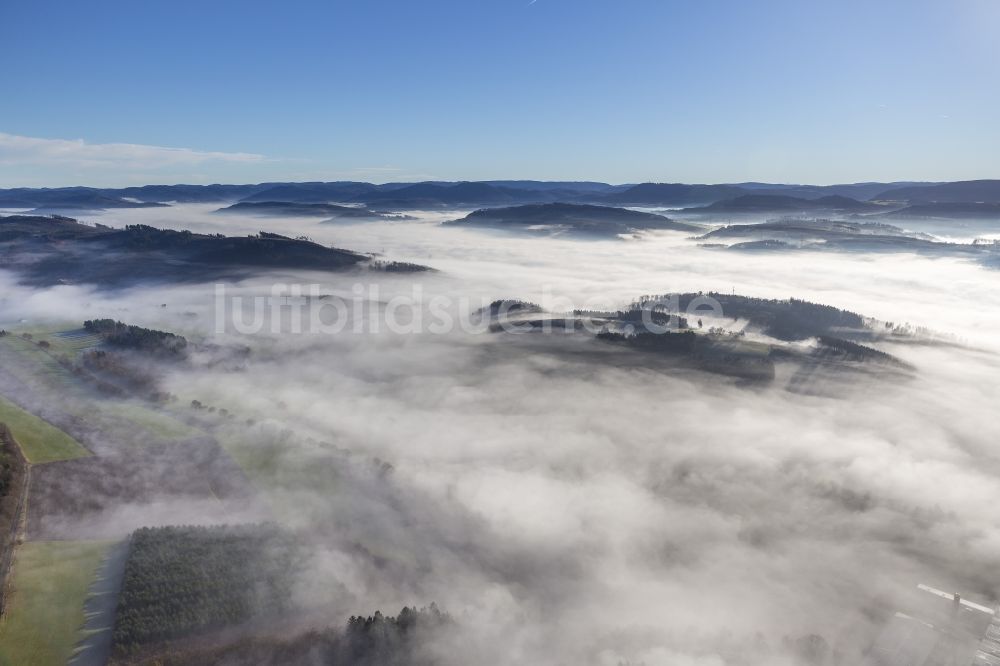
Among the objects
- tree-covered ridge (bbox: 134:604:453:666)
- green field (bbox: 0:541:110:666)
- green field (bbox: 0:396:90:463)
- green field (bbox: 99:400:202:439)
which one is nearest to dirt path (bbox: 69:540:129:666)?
green field (bbox: 0:541:110:666)

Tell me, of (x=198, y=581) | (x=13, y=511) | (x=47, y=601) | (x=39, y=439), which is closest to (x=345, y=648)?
(x=198, y=581)

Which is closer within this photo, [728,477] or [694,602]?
[694,602]

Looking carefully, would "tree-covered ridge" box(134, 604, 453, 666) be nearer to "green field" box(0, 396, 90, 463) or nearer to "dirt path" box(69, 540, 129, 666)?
"dirt path" box(69, 540, 129, 666)

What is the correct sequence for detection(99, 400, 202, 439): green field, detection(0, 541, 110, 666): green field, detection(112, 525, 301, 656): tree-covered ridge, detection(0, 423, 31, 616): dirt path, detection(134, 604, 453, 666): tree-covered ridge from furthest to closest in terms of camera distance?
detection(99, 400, 202, 439): green field → detection(0, 423, 31, 616): dirt path → detection(112, 525, 301, 656): tree-covered ridge → detection(134, 604, 453, 666): tree-covered ridge → detection(0, 541, 110, 666): green field

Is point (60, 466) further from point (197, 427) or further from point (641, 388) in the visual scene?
point (641, 388)

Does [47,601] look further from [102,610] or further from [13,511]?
[13,511]

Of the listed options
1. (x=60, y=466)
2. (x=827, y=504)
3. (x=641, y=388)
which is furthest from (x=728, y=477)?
(x=60, y=466)
